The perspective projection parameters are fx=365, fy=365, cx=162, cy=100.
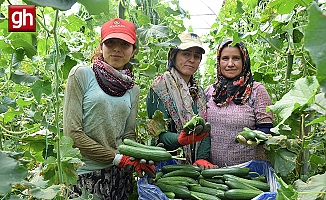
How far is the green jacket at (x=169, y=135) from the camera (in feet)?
7.93

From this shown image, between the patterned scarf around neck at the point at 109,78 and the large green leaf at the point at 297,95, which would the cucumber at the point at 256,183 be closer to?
the patterned scarf around neck at the point at 109,78

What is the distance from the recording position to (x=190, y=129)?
2.26 m

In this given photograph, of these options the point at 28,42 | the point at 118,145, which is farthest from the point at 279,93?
the point at 28,42

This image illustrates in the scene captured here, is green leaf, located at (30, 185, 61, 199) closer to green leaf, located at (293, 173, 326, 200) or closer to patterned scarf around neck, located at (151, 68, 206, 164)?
green leaf, located at (293, 173, 326, 200)

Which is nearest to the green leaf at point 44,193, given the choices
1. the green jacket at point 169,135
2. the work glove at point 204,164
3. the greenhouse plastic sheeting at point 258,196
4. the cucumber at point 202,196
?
the greenhouse plastic sheeting at point 258,196

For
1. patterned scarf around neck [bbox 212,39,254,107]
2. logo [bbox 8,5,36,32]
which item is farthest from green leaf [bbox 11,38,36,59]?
patterned scarf around neck [bbox 212,39,254,107]

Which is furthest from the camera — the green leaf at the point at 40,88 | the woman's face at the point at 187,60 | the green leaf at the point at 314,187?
the woman's face at the point at 187,60

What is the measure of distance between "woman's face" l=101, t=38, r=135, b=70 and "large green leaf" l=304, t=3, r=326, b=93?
5.32ft

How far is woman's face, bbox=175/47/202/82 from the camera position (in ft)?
8.78

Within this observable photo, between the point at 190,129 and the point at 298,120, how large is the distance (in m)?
0.68

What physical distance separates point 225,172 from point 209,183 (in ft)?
0.41

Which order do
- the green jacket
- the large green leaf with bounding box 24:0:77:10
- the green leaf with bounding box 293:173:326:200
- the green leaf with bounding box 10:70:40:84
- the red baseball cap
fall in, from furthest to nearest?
the green jacket → the red baseball cap → the green leaf with bounding box 10:70:40:84 → the green leaf with bounding box 293:173:326:200 → the large green leaf with bounding box 24:0:77:10

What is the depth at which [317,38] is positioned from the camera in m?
0.73

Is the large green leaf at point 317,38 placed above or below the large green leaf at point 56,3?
below
